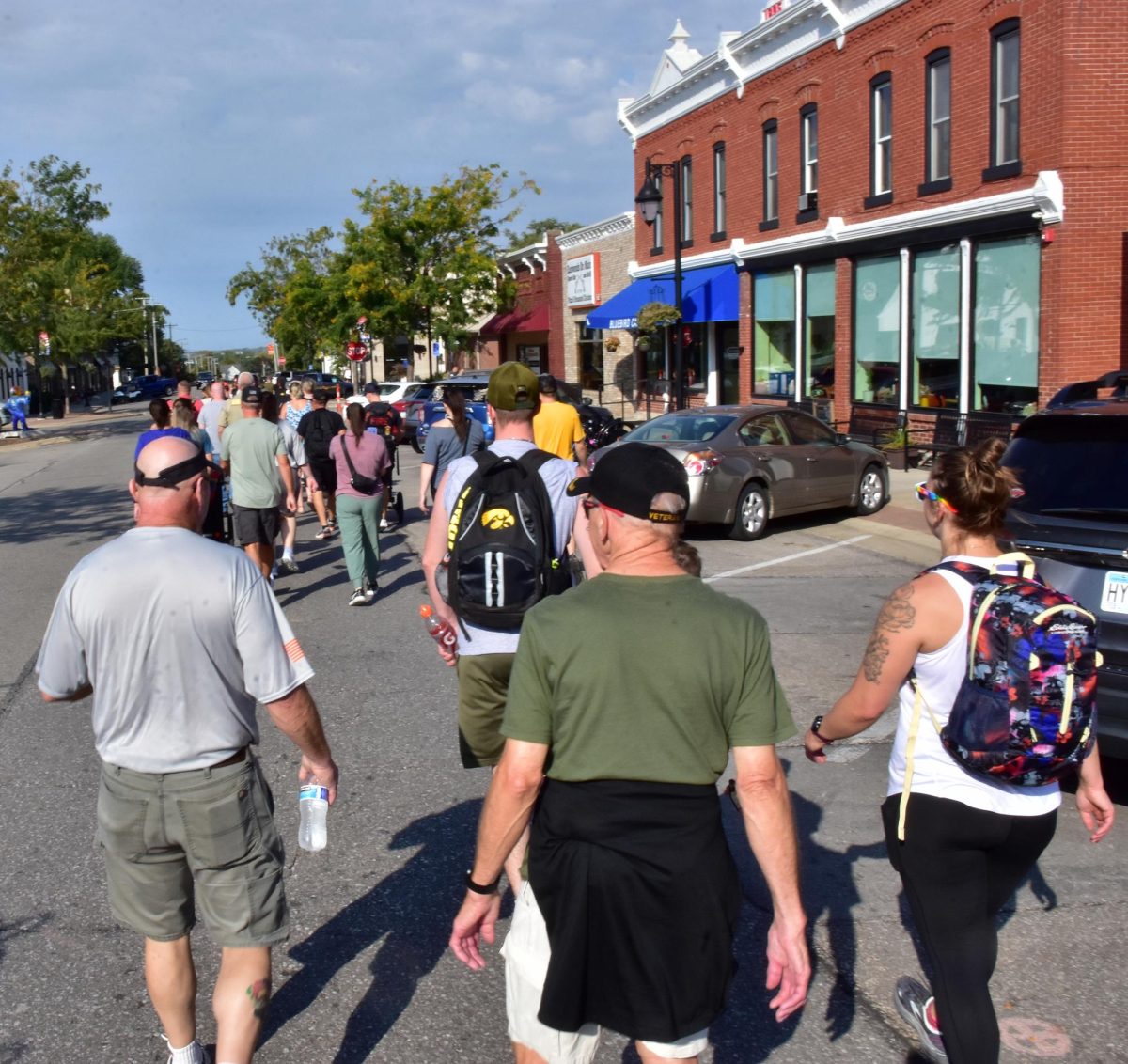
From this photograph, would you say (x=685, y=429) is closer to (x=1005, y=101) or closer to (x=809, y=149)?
(x=1005, y=101)

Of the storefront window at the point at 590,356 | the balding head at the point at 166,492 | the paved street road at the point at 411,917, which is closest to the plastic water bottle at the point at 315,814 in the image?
the paved street road at the point at 411,917

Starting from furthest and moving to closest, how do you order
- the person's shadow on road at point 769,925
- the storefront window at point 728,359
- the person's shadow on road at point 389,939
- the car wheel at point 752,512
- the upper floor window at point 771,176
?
the storefront window at point 728,359 → the upper floor window at point 771,176 → the car wheel at point 752,512 → the person's shadow on road at point 389,939 → the person's shadow on road at point 769,925

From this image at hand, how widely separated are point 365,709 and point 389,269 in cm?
3634

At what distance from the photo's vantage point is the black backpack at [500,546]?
4086 mm

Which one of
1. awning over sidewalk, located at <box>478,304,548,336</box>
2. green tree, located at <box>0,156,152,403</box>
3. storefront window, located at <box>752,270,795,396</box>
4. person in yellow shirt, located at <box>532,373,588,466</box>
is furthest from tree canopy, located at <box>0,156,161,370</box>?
person in yellow shirt, located at <box>532,373,588,466</box>

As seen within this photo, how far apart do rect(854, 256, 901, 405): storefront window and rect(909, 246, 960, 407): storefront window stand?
0.53 metres

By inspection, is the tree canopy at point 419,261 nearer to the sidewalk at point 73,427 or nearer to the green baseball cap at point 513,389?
the sidewalk at point 73,427

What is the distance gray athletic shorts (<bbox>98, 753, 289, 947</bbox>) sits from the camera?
3.20 metres

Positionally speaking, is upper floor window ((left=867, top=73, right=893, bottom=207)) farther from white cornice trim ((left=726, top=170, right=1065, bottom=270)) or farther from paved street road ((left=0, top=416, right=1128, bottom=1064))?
paved street road ((left=0, top=416, right=1128, bottom=1064))

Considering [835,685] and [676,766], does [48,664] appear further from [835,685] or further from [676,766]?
[835,685]

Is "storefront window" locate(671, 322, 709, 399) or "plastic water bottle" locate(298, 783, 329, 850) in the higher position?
"storefront window" locate(671, 322, 709, 399)

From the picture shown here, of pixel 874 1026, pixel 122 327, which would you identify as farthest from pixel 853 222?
pixel 122 327

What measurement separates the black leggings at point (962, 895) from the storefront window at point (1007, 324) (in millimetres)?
15966

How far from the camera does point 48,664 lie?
3.26 meters
